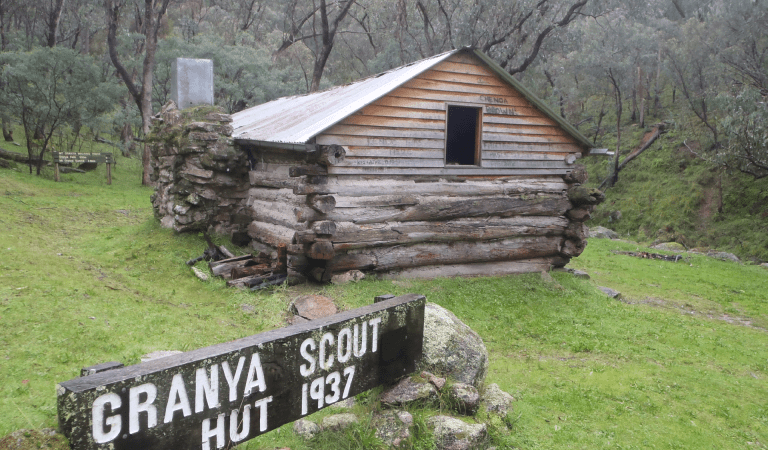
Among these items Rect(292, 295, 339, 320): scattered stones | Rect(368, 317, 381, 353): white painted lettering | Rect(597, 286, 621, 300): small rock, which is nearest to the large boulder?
Rect(368, 317, 381, 353): white painted lettering

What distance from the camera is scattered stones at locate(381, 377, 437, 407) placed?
5.11 meters

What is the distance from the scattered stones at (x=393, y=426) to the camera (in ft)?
15.7

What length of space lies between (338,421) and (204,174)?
9.84 metres

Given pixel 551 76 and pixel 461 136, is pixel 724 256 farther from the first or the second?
pixel 551 76

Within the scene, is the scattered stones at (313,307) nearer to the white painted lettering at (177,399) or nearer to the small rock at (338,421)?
the small rock at (338,421)

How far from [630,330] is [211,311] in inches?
333

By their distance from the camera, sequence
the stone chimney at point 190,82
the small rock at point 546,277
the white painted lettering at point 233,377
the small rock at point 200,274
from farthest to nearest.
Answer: the stone chimney at point 190,82, the small rock at point 546,277, the small rock at point 200,274, the white painted lettering at point 233,377

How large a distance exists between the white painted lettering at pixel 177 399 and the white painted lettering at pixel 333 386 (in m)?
1.22

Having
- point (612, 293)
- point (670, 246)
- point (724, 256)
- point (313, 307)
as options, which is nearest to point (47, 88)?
point (313, 307)

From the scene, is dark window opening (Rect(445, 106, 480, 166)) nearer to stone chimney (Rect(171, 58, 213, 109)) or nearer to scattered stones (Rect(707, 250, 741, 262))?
stone chimney (Rect(171, 58, 213, 109))

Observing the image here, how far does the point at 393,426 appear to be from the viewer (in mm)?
4891

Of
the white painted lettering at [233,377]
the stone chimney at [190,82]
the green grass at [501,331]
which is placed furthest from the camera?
the stone chimney at [190,82]

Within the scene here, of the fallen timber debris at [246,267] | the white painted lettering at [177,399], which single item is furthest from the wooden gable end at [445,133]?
the white painted lettering at [177,399]

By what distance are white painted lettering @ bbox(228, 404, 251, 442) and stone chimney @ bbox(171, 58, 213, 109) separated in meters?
13.6
